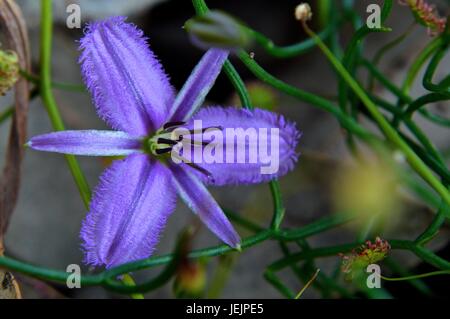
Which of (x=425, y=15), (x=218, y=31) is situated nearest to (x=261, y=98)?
(x=425, y=15)

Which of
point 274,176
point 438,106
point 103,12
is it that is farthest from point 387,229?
point 103,12

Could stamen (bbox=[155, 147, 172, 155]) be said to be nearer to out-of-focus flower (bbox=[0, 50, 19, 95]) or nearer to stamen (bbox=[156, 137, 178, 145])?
stamen (bbox=[156, 137, 178, 145])

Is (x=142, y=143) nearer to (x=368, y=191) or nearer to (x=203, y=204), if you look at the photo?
(x=203, y=204)

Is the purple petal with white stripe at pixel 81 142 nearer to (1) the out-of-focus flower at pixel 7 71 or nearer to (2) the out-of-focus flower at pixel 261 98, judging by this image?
(1) the out-of-focus flower at pixel 7 71

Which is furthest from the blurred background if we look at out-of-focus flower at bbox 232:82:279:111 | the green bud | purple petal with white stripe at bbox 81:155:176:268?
the green bud

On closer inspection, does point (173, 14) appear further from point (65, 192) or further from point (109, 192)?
point (109, 192)
